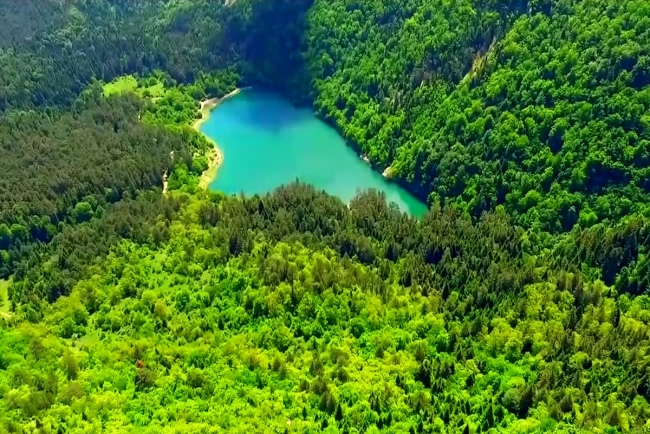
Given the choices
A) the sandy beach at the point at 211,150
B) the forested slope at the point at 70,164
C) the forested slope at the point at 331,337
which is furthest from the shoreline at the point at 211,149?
the forested slope at the point at 331,337

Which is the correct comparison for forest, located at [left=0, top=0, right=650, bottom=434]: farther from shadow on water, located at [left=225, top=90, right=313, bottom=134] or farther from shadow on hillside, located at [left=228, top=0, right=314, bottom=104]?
shadow on hillside, located at [left=228, top=0, right=314, bottom=104]

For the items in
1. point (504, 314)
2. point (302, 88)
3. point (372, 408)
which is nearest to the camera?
point (372, 408)

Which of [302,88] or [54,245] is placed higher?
[302,88]

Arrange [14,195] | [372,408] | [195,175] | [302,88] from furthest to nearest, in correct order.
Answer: [302,88]
[195,175]
[14,195]
[372,408]

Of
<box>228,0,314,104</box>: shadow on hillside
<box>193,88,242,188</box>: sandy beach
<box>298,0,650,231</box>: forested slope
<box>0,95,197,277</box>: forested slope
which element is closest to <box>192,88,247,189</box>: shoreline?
<box>193,88,242,188</box>: sandy beach

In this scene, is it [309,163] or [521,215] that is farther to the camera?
[309,163]

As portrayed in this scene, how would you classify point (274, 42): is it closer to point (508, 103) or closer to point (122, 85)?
A: point (122, 85)

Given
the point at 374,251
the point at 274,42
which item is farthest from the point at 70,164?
the point at 274,42

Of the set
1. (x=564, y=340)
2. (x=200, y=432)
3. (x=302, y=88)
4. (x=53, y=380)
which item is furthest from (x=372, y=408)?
(x=302, y=88)

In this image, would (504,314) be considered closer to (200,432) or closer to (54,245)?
(200,432)
